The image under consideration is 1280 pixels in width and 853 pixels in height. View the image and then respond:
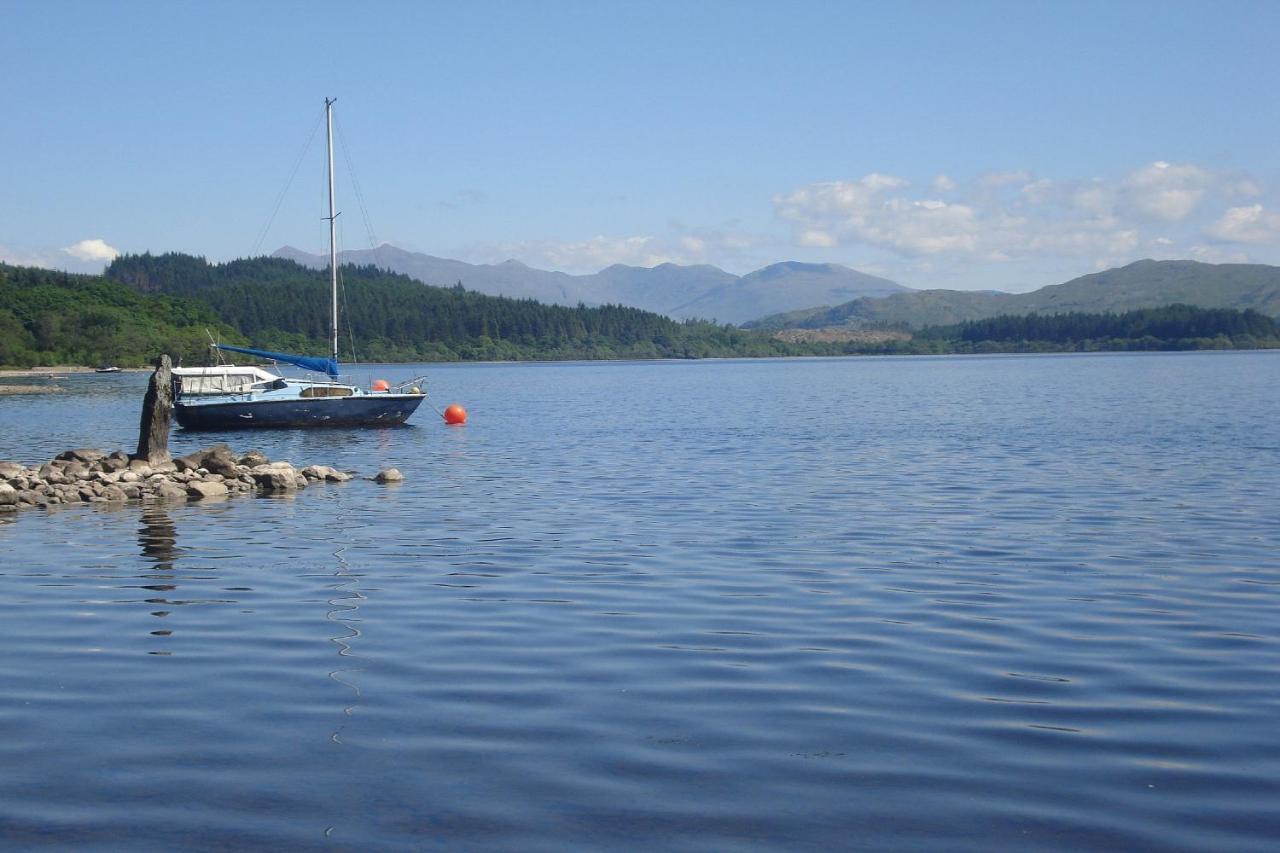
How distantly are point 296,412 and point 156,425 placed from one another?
66.8ft

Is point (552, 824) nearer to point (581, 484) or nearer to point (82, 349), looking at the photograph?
point (581, 484)

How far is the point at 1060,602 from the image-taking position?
15930mm

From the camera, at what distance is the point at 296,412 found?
2127 inches

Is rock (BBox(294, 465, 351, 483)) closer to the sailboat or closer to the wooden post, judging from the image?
the wooden post

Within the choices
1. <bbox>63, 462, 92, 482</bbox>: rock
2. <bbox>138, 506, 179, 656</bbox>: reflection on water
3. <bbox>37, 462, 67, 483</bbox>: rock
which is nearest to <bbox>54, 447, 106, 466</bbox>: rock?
<bbox>63, 462, 92, 482</bbox>: rock

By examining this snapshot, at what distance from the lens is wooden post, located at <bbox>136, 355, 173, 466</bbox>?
110 ft

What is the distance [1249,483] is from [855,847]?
994 inches

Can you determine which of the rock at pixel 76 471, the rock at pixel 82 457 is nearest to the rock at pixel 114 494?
the rock at pixel 76 471

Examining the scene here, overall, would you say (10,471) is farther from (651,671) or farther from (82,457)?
(651,671)

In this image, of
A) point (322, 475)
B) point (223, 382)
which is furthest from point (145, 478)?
point (223, 382)

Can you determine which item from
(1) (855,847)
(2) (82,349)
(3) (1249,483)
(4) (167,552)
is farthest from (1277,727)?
(2) (82,349)

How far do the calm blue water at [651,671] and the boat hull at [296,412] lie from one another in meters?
25.5

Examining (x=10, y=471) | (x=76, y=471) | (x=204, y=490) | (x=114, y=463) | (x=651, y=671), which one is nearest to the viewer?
(x=651, y=671)

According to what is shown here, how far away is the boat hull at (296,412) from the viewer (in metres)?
53.6
